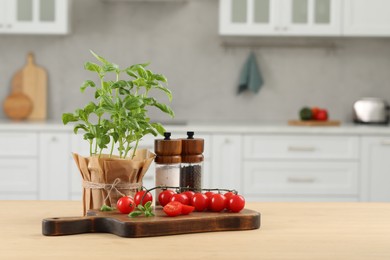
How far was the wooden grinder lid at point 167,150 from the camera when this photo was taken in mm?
2125

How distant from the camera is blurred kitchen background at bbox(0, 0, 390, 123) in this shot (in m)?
5.40

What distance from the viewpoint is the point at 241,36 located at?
5422mm

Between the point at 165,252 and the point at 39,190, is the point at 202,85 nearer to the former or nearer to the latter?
the point at 39,190

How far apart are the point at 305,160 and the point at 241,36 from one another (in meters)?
1.13

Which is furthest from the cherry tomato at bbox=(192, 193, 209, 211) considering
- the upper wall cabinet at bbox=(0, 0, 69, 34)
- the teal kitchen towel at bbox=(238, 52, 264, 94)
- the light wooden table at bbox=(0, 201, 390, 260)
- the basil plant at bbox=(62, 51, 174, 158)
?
the teal kitchen towel at bbox=(238, 52, 264, 94)

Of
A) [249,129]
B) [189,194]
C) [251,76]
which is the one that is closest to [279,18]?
[251,76]

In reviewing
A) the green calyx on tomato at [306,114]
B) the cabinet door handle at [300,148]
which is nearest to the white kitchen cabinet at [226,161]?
the cabinet door handle at [300,148]

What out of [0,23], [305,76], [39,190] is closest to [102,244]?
[39,190]

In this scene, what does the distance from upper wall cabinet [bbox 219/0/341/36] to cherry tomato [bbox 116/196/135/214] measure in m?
3.19

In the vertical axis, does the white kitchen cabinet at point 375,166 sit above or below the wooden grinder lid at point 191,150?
below

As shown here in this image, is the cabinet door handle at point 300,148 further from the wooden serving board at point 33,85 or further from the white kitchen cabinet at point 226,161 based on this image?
the wooden serving board at point 33,85

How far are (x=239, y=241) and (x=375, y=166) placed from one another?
10.2 ft

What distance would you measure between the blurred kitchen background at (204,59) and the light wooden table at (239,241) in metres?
3.19

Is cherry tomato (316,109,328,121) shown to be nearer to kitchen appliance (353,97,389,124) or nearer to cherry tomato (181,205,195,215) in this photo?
kitchen appliance (353,97,389,124)
